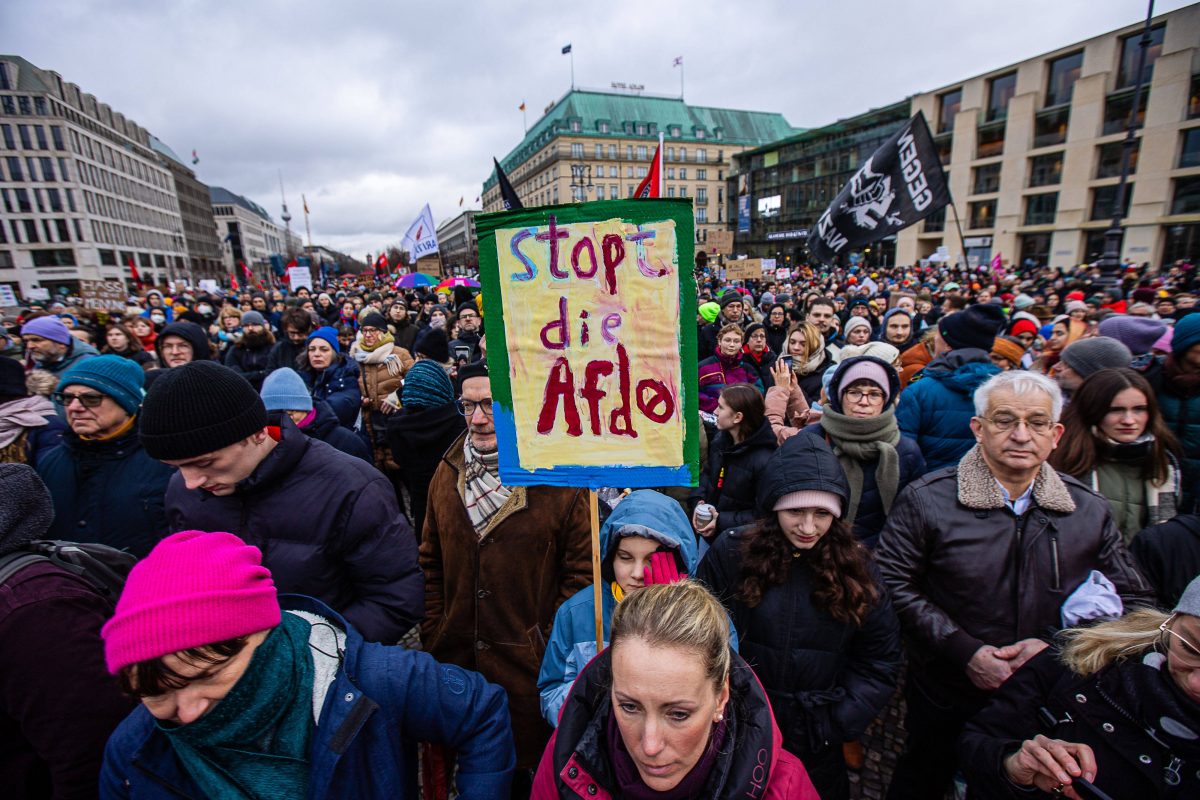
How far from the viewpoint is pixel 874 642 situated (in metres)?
2.15

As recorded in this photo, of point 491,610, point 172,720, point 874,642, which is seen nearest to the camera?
point 172,720

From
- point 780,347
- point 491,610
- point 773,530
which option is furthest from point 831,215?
point 491,610

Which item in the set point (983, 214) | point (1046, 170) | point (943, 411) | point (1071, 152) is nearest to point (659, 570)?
point (943, 411)

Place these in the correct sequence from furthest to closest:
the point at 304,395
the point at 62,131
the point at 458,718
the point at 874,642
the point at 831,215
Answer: the point at 62,131 < the point at 831,215 < the point at 304,395 < the point at 874,642 < the point at 458,718

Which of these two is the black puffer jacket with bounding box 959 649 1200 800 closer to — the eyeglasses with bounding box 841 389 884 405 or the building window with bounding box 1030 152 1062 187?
the eyeglasses with bounding box 841 389 884 405

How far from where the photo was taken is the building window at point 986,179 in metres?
35.8

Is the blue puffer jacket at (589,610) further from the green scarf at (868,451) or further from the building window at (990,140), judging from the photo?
the building window at (990,140)

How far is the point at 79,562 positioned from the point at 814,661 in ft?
8.34

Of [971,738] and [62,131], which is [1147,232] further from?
[62,131]

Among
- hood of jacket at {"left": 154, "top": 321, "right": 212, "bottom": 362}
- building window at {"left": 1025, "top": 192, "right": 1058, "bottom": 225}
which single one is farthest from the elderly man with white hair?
building window at {"left": 1025, "top": 192, "right": 1058, "bottom": 225}

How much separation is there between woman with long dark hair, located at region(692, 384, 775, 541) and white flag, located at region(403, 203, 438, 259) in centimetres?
1085

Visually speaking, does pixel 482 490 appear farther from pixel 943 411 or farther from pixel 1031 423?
pixel 943 411

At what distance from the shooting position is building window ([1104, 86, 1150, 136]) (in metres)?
29.7

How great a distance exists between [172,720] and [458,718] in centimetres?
68
